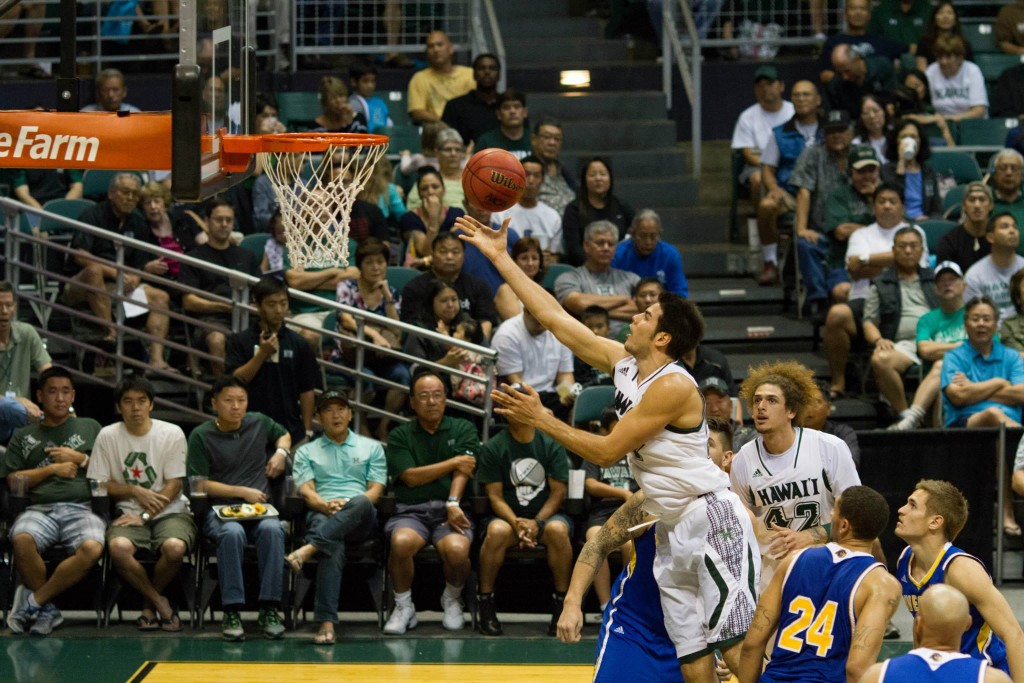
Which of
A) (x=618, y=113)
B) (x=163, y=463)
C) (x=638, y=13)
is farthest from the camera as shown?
(x=638, y=13)

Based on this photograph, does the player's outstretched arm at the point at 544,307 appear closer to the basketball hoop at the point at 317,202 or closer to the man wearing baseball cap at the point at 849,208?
the basketball hoop at the point at 317,202

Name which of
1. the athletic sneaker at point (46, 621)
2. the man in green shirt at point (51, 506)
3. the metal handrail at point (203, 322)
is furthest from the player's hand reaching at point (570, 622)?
the athletic sneaker at point (46, 621)

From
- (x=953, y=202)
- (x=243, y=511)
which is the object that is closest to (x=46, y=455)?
(x=243, y=511)

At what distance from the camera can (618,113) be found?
14.4 metres

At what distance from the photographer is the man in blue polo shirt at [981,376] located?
10141 mm

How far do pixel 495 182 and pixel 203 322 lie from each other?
12.2ft

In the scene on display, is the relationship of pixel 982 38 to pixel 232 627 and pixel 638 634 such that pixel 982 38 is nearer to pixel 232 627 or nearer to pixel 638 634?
pixel 232 627

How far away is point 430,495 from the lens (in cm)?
942

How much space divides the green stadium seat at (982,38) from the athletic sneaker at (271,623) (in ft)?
32.3

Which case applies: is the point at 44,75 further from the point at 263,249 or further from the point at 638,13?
the point at 638,13

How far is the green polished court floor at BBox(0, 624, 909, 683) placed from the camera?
8.29 m

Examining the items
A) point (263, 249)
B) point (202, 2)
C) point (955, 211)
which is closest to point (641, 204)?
point (955, 211)

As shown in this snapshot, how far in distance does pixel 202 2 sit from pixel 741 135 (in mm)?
7566

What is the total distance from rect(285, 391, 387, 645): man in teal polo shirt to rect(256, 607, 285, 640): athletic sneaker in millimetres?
221
